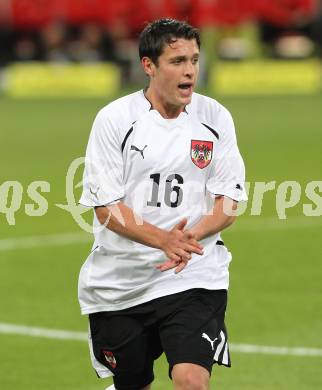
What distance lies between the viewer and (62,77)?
3803 cm

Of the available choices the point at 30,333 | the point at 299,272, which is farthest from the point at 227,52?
the point at 30,333

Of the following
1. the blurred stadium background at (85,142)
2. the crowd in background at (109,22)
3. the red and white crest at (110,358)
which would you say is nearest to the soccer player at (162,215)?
the red and white crest at (110,358)

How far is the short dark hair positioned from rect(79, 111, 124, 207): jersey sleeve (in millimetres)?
432

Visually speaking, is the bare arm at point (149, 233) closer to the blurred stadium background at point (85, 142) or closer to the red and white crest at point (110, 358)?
the red and white crest at point (110, 358)

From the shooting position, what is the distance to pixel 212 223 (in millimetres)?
7395

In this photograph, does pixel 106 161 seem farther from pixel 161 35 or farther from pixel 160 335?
pixel 160 335

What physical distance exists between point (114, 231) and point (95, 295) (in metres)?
0.51

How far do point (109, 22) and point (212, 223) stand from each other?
3744 cm

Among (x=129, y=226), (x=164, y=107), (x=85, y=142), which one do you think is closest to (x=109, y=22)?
(x=85, y=142)

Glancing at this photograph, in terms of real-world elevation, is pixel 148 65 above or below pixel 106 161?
above

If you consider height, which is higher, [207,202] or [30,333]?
[207,202]

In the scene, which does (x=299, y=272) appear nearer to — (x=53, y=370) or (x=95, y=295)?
(x=53, y=370)

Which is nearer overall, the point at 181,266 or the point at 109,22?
the point at 181,266

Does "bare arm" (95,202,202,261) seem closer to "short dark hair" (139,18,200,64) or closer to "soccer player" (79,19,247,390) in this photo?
"soccer player" (79,19,247,390)
